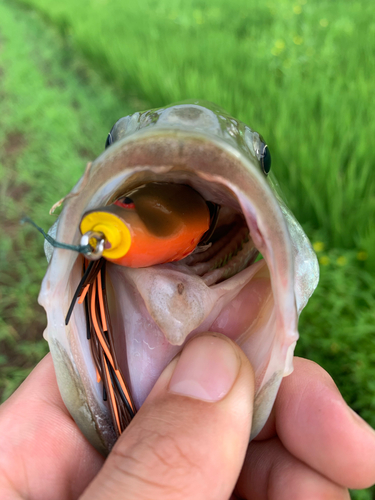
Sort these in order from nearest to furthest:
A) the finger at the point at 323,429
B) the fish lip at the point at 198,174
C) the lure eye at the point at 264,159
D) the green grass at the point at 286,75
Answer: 1. the fish lip at the point at 198,174
2. the lure eye at the point at 264,159
3. the finger at the point at 323,429
4. the green grass at the point at 286,75

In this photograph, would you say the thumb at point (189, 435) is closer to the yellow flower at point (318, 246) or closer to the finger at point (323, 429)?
the finger at point (323, 429)

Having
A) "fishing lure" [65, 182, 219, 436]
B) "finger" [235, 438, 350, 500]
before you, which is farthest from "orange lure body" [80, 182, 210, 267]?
"finger" [235, 438, 350, 500]

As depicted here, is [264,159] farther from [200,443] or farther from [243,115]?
[243,115]

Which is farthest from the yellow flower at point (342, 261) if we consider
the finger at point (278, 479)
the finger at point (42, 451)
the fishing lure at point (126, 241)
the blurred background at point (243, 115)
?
the finger at point (42, 451)

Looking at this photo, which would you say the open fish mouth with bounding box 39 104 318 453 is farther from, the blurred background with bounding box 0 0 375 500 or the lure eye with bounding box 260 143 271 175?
the blurred background with bounding box 0 0 375 500

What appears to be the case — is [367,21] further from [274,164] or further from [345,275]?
[345,275]

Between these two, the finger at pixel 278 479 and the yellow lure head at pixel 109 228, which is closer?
the yellow lure head at pixel 109 228
